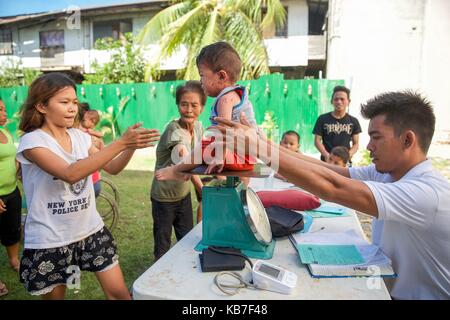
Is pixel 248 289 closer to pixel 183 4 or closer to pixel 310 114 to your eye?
pixel 310 114

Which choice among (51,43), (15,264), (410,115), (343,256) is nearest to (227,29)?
(15,264)

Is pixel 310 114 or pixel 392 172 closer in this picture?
pixel 392 172

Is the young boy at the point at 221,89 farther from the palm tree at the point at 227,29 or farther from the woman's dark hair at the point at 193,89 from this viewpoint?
the palm tree at the point at 227,29

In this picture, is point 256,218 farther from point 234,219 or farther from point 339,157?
point 339,157

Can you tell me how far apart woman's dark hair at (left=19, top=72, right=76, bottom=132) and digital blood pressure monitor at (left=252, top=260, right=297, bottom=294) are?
4.53ft

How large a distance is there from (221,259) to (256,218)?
0.26 metres

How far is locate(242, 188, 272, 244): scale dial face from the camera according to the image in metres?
1.54

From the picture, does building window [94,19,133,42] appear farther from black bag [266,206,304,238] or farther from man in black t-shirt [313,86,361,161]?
black bag [266,206,304,238]

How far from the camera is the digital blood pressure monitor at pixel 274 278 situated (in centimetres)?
130

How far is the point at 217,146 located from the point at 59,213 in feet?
3.16

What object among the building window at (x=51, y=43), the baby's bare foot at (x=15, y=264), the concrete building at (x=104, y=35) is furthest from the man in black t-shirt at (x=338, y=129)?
the building window at (x=51, y=43)

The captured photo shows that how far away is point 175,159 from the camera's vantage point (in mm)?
2689
